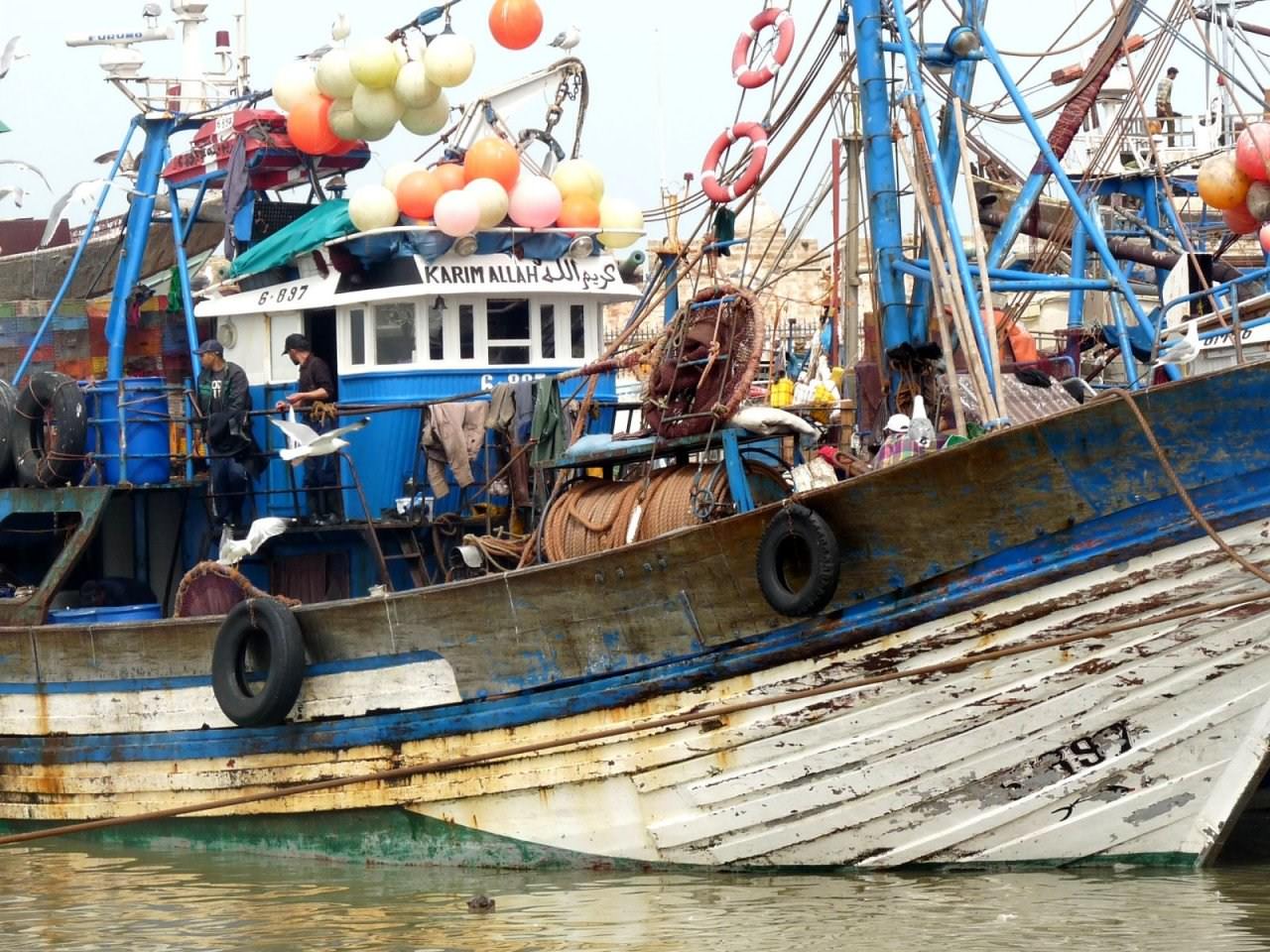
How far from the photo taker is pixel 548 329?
43.9ft

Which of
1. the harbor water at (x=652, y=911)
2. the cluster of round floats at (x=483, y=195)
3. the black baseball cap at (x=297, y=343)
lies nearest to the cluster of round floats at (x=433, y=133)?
the cluster of round floats at (x=483, y=195)

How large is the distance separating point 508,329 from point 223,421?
199 centimetres

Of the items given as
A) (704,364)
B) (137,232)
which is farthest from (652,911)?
(137,232)

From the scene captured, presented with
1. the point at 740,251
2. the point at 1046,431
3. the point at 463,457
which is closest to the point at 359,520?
the point at 463,457

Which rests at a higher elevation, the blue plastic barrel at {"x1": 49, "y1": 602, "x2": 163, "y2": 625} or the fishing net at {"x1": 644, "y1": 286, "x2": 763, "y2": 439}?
the fishing net at {"x1": 644, "y1": 286, "x2": 763, "y2": 439}

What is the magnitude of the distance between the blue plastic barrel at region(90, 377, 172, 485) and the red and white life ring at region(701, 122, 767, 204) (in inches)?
153

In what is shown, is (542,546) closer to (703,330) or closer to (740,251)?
(703,330)

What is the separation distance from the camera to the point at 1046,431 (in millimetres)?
9195

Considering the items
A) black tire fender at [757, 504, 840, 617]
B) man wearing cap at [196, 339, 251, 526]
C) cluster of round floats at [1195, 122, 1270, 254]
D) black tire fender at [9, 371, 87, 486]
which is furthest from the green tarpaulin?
cluster of round floats at [1195, 122, 1270, 254]

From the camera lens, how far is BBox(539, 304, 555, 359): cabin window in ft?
43.9

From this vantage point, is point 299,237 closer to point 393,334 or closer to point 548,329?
point 393,334

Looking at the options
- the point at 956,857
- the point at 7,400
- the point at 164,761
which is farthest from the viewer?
the point at 7,400

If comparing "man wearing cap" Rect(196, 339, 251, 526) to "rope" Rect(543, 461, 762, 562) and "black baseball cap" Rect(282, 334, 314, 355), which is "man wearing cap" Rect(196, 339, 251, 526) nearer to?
"black baseball cap" Rect(282, 334, 314, 355)

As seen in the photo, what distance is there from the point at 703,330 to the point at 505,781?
2696 millimetres
